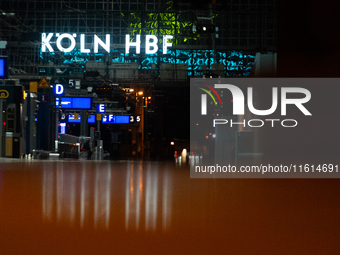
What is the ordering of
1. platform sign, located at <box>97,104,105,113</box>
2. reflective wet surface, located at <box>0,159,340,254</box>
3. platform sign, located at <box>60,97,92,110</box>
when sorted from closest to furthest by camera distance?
reflective wet surface, located at <box>0,159,340,254</box> < platform sign, located at <box>60,97,92,110</box> < platform sign, located at <box>97,104,105,113</box>

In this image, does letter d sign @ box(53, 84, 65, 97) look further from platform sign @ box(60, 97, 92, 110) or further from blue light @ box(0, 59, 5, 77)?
blue light @ box(0, 59, 5, 77)

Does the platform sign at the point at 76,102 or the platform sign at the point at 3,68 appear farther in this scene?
the platform sign at the point at 76,102

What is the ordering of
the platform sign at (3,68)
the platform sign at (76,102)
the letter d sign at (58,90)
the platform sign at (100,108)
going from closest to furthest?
the platform sign at (3,68) < the letter d sign at (58,90) < the platform sign at (76,102) < the platform sign at (100,108)

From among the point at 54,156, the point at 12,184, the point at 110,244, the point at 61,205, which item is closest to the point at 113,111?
the point at 54,156

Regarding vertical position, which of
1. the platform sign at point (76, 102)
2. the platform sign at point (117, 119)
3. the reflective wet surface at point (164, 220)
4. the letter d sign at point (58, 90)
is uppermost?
the letter d sign at point (58, 90)

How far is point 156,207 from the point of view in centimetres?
583

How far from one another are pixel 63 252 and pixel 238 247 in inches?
53.4

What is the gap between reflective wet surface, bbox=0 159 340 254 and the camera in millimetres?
3689

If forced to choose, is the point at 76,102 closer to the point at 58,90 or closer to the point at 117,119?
the point at 58,90

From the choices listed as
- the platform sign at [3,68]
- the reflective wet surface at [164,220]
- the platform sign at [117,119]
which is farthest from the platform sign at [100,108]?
the reflective wet surface at [164,220]

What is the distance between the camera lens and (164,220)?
491 centimetres

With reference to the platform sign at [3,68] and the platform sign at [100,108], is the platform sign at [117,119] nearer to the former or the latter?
the platform sign at [100,108]

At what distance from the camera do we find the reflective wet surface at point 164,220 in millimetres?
3689

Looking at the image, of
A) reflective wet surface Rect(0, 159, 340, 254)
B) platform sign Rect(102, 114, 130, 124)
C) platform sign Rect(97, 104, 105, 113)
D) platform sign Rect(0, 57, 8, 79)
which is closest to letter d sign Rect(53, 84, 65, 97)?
platform sign Rect(0, 57, 8, 79)
